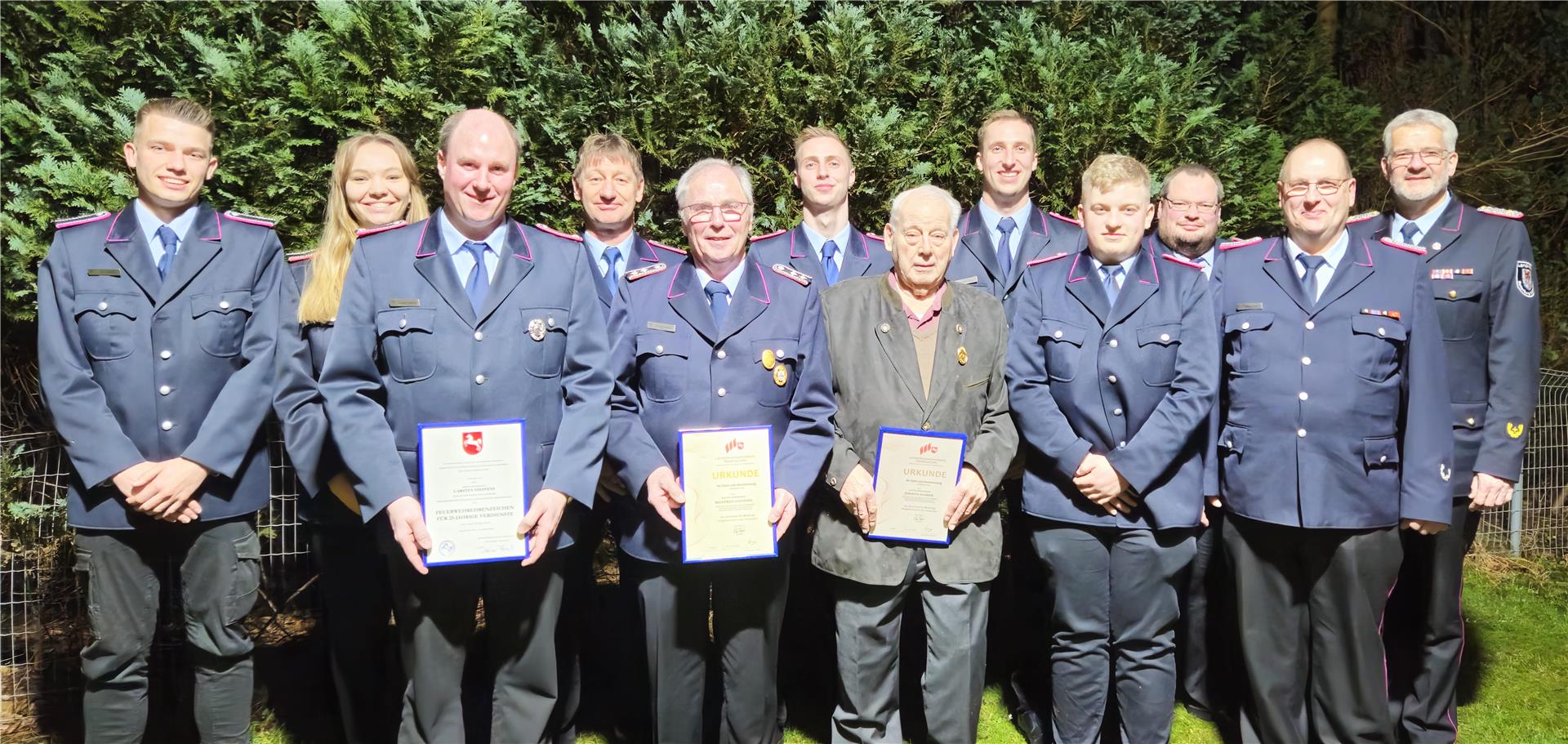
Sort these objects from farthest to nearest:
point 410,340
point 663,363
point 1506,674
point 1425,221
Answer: point 1506,674
point 1425,221
point 663,363
point 410,340

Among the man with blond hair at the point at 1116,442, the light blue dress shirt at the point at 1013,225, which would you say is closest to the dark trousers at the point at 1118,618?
the man with blond hair at the point at 1116,442

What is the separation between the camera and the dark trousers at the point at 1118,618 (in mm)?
4008

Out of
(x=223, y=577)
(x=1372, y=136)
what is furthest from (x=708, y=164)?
(x=1372, y=136)

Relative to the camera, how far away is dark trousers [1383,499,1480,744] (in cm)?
441

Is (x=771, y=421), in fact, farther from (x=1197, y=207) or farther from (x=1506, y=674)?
(x=1506, y=674)

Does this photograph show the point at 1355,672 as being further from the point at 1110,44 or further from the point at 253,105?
the point at 253,105

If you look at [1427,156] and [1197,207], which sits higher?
[1427,156]

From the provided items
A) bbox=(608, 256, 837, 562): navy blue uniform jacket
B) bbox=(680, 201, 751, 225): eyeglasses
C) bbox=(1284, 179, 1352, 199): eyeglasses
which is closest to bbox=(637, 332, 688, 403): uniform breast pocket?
bbox=(608, 256, 837, 562): navy blue uniform jacket

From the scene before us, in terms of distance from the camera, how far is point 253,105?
4.69m

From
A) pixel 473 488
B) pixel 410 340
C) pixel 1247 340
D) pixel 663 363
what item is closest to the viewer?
pixel 473 488

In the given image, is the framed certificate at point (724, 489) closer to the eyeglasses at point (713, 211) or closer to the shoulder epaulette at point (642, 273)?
the shoulder epaulette at point (642, 273)

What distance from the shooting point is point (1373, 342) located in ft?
13.0

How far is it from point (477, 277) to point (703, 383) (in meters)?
0.86

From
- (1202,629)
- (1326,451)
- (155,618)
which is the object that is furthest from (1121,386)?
(155,618)
